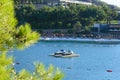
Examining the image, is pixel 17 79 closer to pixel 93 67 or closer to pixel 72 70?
pixel 72 70

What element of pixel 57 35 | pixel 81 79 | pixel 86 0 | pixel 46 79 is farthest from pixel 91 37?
pixel 46 79

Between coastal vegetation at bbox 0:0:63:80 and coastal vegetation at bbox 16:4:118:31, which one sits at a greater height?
coastal vegetation at bbox 0:0:63:80

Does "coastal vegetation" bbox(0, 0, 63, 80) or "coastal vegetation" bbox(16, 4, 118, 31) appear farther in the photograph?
"coastal vegetation" bbox(16, 4, 118, 31)

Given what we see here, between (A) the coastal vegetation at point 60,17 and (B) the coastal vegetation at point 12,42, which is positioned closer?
(B) the coastal vegetation at point 12,42

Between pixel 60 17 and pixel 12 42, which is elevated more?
pixel 12 42

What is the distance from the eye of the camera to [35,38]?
12.6 ft

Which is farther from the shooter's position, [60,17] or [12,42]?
[60,17]

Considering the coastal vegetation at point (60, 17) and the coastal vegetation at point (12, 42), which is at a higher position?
the coastal vegetation at point (12, 42)

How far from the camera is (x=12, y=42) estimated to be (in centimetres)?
377

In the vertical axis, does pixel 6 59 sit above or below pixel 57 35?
above

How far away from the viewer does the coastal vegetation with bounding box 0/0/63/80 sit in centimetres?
364

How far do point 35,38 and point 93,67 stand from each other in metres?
30.3

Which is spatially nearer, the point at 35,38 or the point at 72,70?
the point at 35,38

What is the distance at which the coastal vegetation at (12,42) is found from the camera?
12.0 ft
